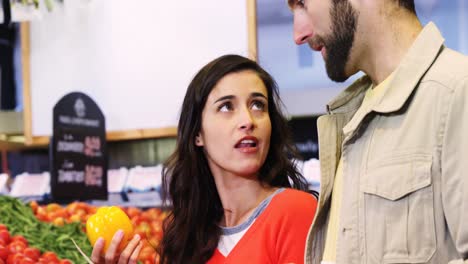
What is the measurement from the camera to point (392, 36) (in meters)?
1.73

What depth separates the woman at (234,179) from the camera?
237cm

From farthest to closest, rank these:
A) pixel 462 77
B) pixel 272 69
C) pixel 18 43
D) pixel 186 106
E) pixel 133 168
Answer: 1. pixel 18 43
2. pixel 133 168
3. pixel 272 69
4. pixel 186 106
5. pixel 462 77

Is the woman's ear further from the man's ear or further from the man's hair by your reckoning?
the man's hair

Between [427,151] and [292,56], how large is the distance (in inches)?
143

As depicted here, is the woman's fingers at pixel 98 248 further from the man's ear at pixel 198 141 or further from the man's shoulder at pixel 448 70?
the man's shoulder at pixel 448 70

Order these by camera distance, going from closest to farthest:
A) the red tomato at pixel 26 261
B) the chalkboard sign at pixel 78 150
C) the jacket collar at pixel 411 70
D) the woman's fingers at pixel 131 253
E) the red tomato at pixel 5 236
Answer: the jacket collar at pixel 411 70 → the woman's fingers at pixel 131 253 → the red tomato at pixel 26 261 → the red tomato at pixel 5 236 → the chalkboard sign at pixel 78 150

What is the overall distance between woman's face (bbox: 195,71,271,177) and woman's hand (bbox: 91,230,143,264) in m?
0.41

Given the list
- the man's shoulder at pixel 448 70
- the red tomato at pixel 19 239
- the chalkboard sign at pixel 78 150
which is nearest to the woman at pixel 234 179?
the man's shoulder at pixel 448 70

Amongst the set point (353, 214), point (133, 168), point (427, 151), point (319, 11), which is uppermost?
point (319, 11)

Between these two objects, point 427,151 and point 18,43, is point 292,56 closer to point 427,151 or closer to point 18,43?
point 18,43

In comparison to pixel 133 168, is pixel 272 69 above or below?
above

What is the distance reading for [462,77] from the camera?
1577mm

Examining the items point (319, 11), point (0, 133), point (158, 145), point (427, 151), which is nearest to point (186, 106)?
point (319, 11)

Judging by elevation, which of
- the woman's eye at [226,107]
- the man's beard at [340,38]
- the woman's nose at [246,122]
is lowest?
Result: the woman's nose at [246,122]
